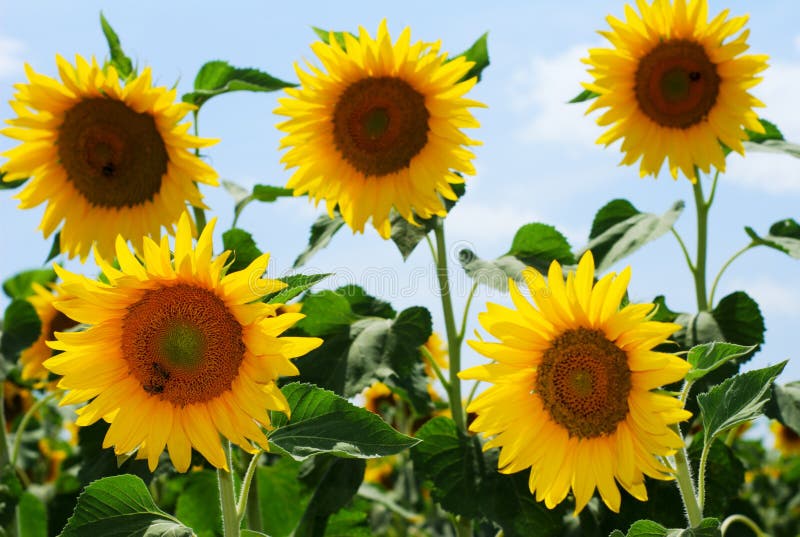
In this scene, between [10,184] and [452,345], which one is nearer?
[452,345]

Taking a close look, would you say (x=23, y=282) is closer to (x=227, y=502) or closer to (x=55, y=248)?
(x=55, y=248)

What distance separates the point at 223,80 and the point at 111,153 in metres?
0.55

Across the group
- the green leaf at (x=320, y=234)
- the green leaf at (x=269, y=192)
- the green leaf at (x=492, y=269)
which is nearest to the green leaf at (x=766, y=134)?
the green leaf at (x=492, y=269)

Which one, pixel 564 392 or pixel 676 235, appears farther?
pixel 676 235

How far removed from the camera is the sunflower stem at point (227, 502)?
96.7 inches

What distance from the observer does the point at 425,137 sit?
363cm

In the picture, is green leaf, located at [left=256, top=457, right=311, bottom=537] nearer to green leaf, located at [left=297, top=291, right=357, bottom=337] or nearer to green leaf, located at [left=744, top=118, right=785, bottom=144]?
green leaf, located at [left=297, top=291, right=357, bottom=337]

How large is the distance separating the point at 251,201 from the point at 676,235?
5.24 ft

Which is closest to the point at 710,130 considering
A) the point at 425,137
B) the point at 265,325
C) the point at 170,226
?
the point at 425,137

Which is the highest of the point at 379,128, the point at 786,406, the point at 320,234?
the point at 379,128

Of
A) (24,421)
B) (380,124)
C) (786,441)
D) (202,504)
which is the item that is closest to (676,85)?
(380,124)

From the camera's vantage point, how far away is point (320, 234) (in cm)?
370

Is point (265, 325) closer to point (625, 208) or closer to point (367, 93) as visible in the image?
point (367, 93)

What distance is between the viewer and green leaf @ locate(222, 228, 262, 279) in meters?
2.90
